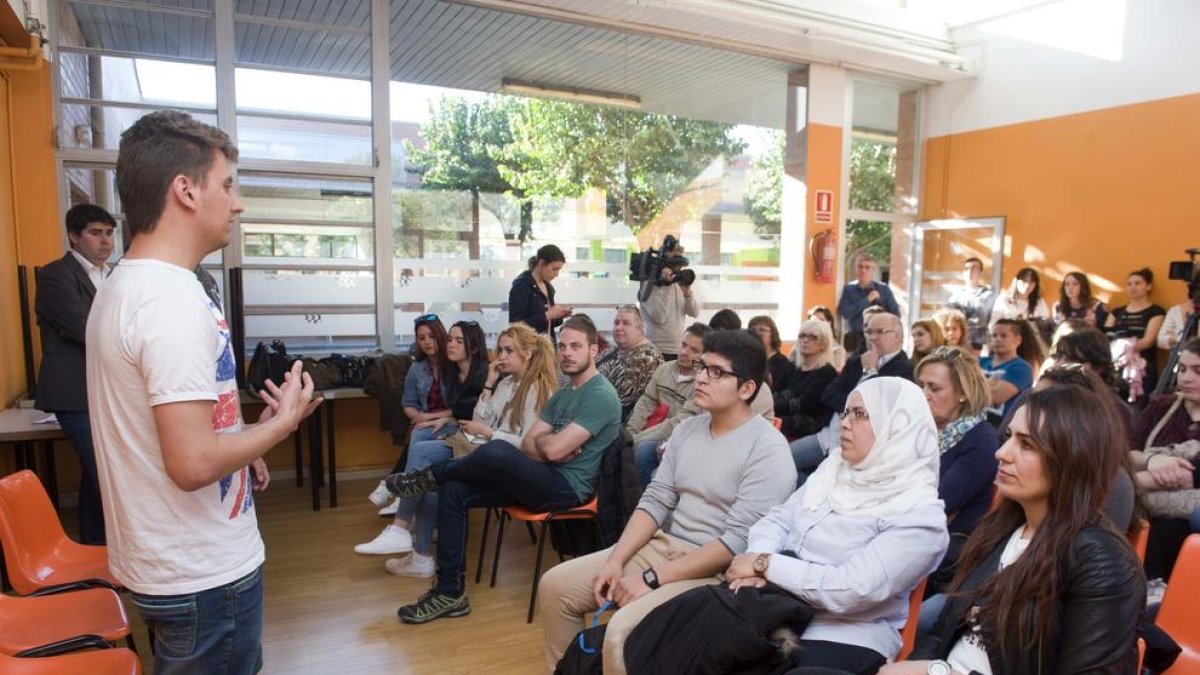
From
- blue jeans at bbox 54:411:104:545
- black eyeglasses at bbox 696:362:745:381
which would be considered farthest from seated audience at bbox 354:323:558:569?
black eyeglasses at bbox 696:362:745:381

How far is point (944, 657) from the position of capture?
1.58 meters

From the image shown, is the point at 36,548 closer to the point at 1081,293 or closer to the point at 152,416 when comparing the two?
the point at 152,416

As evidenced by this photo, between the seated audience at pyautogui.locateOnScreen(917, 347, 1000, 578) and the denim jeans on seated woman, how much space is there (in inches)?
86.5

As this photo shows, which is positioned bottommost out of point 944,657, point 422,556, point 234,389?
point 422,556

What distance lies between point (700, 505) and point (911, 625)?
0.69 metres

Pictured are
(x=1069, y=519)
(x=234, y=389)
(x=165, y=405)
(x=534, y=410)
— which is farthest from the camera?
(x=534, y=410)

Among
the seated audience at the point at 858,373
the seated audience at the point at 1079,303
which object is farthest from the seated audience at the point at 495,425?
the seated audience at the point at 1079,303

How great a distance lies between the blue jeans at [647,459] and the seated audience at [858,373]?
0.80 meters

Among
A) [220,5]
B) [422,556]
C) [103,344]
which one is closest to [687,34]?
[220,5]

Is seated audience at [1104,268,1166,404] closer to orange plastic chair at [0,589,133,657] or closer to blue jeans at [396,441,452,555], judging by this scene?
blue jeans at [396,441,452,555]

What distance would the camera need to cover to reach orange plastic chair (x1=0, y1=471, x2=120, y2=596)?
2.09 m

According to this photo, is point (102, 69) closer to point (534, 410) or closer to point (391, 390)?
point (391, 390)

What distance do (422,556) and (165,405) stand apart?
2567 mm

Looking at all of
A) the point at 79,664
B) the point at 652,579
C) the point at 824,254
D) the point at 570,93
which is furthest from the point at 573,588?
the point at 824,254
